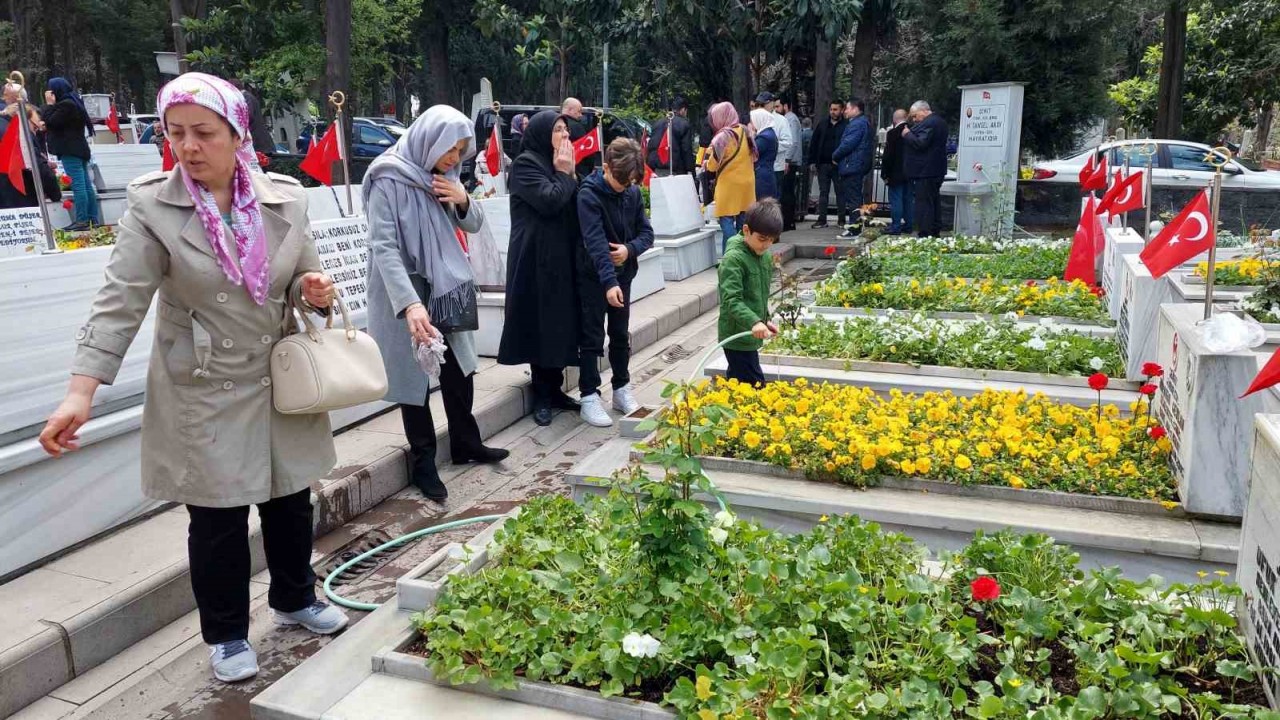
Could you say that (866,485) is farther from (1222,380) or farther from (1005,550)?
(1222,380)

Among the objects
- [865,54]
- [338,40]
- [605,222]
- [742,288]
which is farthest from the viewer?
[338,40]

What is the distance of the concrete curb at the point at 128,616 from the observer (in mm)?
3354

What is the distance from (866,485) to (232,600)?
2.58m

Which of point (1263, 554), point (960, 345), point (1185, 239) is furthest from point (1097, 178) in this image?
point (1263, 554)

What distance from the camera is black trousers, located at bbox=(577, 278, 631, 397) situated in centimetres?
614

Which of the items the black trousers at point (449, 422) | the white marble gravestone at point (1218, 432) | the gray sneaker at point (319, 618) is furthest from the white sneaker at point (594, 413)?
the white marble gravestone at point (1218, 432)

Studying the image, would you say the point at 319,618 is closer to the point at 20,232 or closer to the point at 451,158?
the point at 451,158

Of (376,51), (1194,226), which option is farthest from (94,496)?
(376,51)

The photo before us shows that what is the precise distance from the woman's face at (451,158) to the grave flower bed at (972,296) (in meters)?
3.87

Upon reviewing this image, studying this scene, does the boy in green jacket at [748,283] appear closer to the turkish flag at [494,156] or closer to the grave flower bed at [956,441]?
the grave flower bed at [956,441]

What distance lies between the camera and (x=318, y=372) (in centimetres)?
322

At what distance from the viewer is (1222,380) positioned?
386cm

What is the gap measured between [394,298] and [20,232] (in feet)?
17.5

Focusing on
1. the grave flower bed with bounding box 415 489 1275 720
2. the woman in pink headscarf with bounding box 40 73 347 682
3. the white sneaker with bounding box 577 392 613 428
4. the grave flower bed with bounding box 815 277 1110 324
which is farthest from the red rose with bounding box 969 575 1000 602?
the grave flower bed with bounding box 815 277 1110 324
